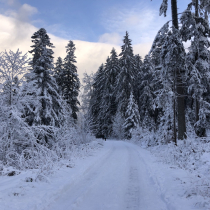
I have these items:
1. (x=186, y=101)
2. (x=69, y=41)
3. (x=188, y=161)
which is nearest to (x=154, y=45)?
(x=186, y=101)

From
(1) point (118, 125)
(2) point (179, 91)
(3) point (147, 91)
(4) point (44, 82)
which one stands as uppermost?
(3) point (147, 91)

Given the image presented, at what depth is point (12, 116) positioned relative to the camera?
7770 millimetres

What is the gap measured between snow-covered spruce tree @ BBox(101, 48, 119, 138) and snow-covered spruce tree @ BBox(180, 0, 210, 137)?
872 inches

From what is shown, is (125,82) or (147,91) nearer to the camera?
(147,91)

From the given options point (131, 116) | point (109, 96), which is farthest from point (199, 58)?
point (109, 96)

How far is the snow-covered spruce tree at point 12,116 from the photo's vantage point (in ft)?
24.9

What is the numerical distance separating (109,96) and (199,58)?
22.6 meters

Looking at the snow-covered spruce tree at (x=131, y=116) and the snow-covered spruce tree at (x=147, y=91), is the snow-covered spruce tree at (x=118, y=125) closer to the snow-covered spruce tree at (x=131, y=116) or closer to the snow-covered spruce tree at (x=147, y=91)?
the snow-covered spruce tree at (x=131, y=116)

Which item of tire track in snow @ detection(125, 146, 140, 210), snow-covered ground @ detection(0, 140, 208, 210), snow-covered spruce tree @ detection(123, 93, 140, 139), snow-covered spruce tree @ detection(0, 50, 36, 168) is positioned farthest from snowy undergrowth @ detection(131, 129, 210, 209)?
snow-covered spruce tree @ detection(123, 93, 140, 139)

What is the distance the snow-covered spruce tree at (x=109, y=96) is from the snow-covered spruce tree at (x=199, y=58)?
22.1 meters

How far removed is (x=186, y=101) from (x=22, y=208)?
52.1ft

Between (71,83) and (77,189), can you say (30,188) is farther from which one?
(71,83)

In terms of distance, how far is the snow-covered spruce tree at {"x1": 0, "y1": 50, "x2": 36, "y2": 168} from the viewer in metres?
7.60

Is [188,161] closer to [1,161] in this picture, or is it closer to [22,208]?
[22,208]
